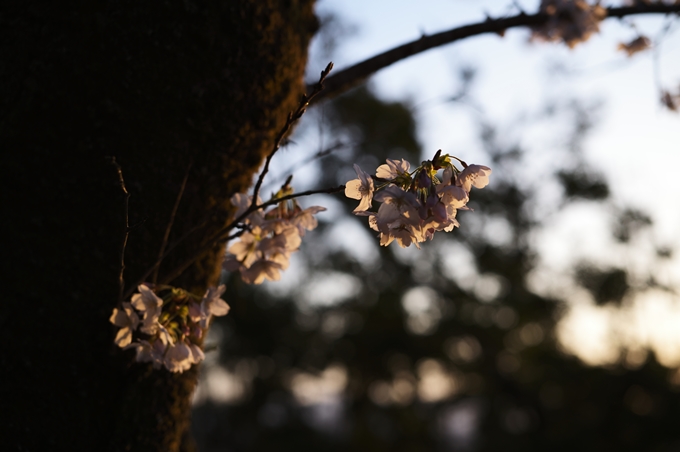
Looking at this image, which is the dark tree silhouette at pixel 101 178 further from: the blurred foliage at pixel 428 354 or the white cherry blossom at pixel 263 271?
the blurred foliage at pixel 428 354

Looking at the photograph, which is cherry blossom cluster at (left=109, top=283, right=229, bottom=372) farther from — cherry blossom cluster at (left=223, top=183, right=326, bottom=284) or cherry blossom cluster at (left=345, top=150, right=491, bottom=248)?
cherry blossom cluster at (left=345, top=150, right=491, bottom=248)

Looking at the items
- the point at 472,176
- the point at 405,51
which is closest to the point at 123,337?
the point at 472,176

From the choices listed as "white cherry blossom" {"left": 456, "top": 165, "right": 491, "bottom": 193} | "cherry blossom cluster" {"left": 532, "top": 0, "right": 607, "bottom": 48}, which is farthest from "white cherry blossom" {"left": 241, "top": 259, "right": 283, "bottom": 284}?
"cherry blossom cluster" {"left": 532, "top": 0, "right": 607, "bottom": 48}

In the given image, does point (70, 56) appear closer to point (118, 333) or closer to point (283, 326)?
point (118, 333)

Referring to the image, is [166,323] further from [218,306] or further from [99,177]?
[99,177]

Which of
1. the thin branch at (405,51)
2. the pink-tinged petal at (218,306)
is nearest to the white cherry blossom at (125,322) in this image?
the pink-tinged petal at (218,306)

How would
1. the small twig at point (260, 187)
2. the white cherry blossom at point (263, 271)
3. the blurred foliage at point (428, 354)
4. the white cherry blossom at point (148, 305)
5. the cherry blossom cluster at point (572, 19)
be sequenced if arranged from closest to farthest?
1. the small twig at point (260, 187)
2. the white cherry blossom at point (148, 305)
3. the white cherry blossom at point (263, 271)
4. the cherry blossom cluster at point (572, 19)
5. the blurred foliage at point (428, 354)
